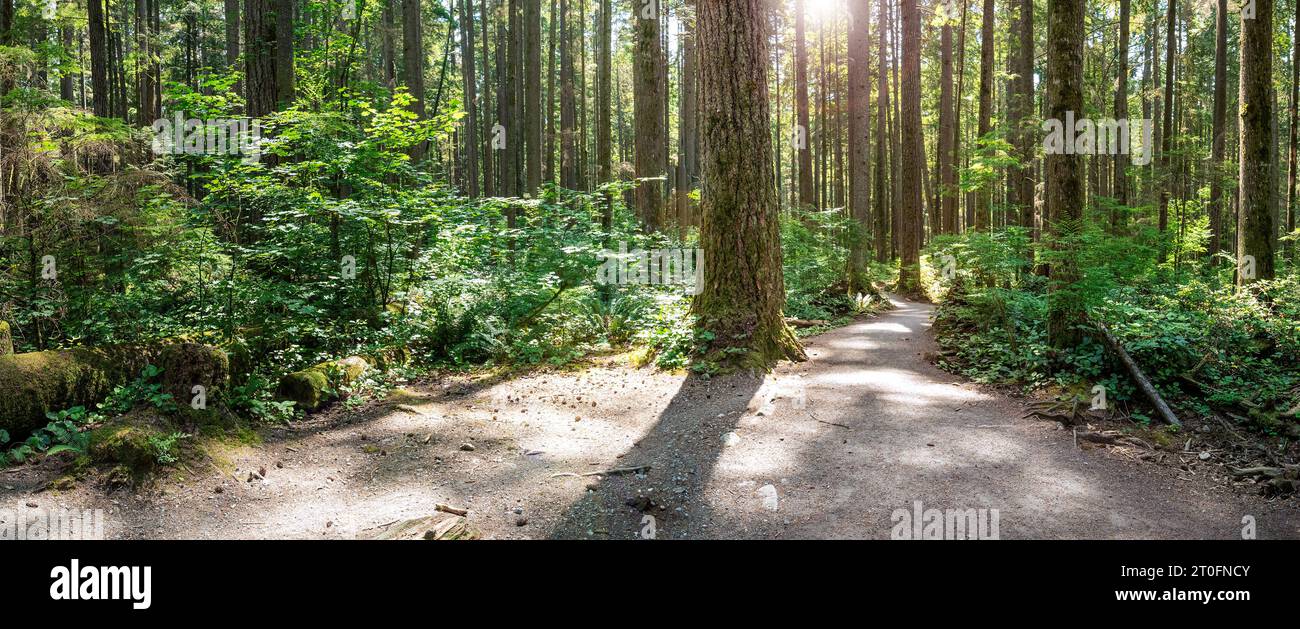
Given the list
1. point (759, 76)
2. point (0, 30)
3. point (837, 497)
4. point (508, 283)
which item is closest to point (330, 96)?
point (0, 30)

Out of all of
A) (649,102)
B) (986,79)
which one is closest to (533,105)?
(649,102)

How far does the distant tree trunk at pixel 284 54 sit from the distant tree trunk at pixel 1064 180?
11.9 m

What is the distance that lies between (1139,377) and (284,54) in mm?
13568

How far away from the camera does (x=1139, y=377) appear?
20.9 ft

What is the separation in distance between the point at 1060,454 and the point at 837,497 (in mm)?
2198

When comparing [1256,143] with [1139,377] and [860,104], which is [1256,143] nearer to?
[1139,377]

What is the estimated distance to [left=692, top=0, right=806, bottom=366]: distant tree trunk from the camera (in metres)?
8.02

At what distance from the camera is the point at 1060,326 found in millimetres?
7605

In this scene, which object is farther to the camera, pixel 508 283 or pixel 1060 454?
pixel 508 283

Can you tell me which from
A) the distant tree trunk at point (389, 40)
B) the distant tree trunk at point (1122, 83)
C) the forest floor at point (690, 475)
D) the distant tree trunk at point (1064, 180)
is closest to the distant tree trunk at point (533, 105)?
the distant tree trunk at point (389, 40)

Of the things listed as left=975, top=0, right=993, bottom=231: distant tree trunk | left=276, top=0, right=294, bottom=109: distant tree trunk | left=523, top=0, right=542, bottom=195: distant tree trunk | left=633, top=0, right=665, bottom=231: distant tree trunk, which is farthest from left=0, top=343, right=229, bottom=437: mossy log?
left=975, top=0, right=993, bottom=231: distant tree trunk

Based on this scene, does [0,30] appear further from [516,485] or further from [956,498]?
[956,498]

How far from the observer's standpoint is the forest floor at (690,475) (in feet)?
13.7

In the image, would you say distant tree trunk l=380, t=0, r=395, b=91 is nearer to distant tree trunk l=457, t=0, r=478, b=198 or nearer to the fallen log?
distant tree trunk l=457, t=0, r=478, b=198
